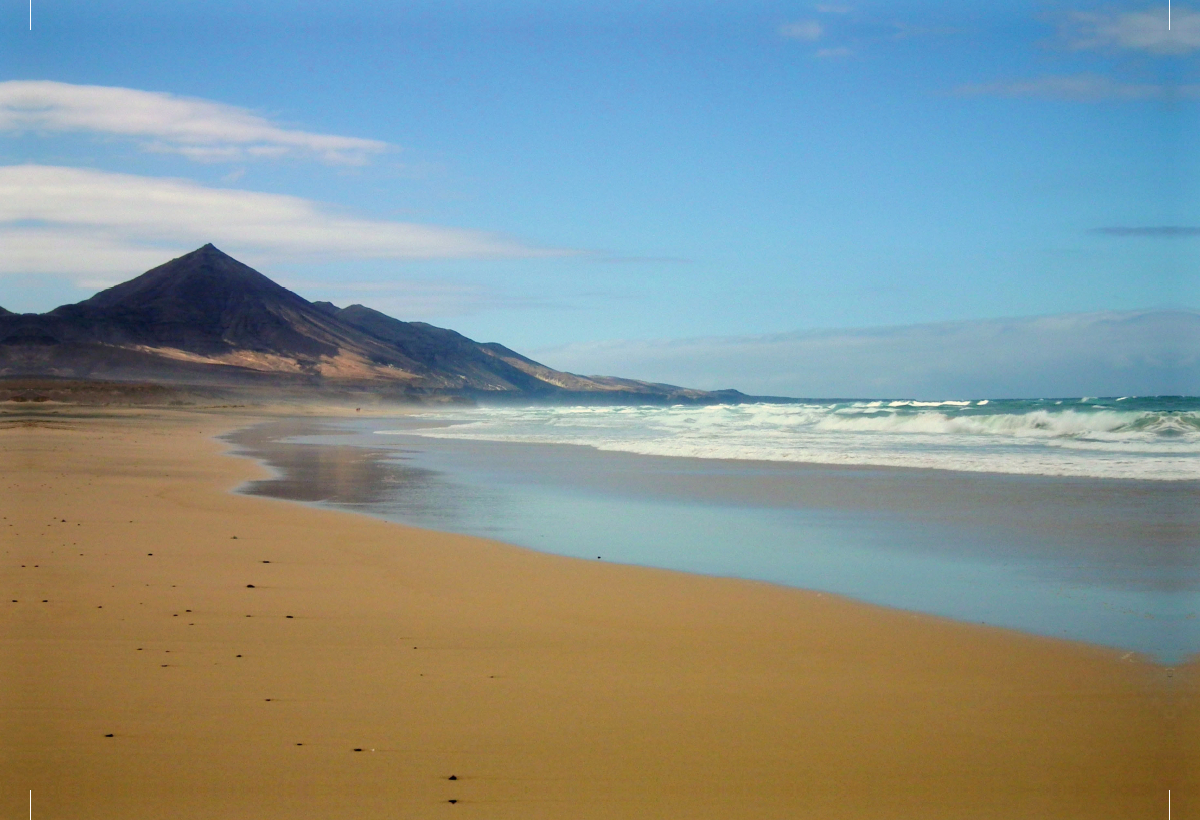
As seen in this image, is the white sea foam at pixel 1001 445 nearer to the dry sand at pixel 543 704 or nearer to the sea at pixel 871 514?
the sea at pixel 871 514

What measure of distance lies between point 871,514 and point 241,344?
456 ft

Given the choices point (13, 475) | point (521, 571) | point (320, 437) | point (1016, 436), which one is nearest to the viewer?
point (521, 571)

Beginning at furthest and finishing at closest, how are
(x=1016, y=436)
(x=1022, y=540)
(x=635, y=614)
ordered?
(x=1016, y=436) < (x=1022, y=540) < (x=635, y=614)

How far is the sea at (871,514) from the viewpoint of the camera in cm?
623

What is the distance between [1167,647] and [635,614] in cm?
283

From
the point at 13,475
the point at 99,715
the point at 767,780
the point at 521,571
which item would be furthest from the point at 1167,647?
the point at 13,475

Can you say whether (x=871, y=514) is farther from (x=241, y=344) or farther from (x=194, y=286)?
(x=194, y=286)

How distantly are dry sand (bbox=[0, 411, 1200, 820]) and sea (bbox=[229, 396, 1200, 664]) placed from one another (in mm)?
792

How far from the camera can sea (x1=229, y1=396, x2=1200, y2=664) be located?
623cm

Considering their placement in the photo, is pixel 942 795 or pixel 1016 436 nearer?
pixel 942 795

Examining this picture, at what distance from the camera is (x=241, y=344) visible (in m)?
138

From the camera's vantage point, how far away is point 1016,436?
2755 centimetres

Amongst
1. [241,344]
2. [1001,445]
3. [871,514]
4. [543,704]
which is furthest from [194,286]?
[543,704]

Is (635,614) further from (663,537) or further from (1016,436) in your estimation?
(1016,436)
